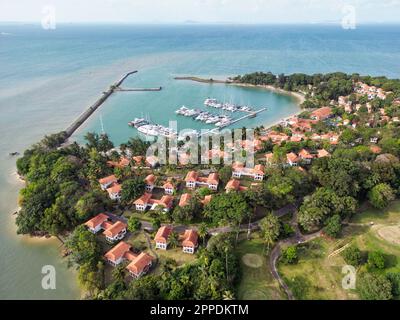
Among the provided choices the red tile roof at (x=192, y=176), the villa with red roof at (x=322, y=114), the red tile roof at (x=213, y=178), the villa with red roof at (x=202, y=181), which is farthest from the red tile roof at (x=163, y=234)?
the villa with red roof at (x=322, y=114)

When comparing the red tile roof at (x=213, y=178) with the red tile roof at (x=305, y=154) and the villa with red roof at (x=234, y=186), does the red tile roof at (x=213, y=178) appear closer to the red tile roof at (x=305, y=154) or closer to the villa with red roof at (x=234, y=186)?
the villa with red roof at (x=234, y=186)

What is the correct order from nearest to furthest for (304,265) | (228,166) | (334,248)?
(304,265)
(334,248)
(228,166)

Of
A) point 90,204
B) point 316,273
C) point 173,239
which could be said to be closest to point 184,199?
point 173,239

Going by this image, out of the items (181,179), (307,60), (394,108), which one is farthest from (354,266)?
(307,60)

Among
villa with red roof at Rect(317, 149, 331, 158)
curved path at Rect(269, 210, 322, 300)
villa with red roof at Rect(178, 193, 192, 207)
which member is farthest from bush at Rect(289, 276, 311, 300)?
villa with red roof at Rect(317, 149, 331, 158)
